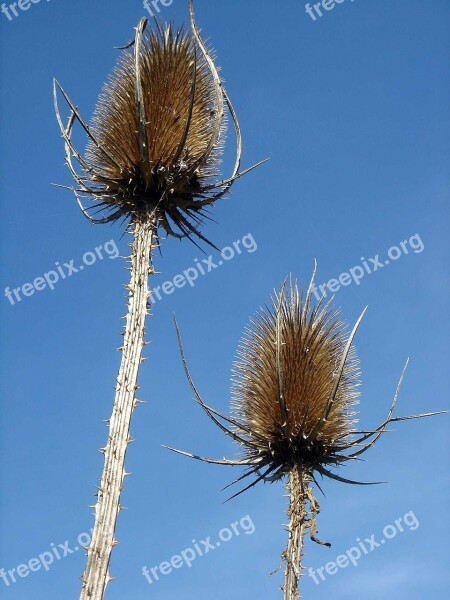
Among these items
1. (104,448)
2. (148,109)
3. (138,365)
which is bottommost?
(104,448)

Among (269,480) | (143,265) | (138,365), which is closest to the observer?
(138,365)

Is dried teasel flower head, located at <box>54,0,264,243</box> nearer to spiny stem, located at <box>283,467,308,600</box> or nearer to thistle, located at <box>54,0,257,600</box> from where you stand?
thistle, located at <box>54,0,257,600</box>

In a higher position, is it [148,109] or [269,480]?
[148,109]

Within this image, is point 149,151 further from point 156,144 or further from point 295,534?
→ point 295,534

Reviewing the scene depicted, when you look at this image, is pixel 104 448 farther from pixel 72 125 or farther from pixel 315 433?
pixel 72 125

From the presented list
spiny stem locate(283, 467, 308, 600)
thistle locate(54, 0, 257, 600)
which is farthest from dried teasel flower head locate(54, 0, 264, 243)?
spiny stem locate(283, 467, 308, 600)

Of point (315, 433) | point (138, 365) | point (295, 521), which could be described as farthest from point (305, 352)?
point (138, 365)

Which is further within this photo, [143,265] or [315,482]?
[315,482]
